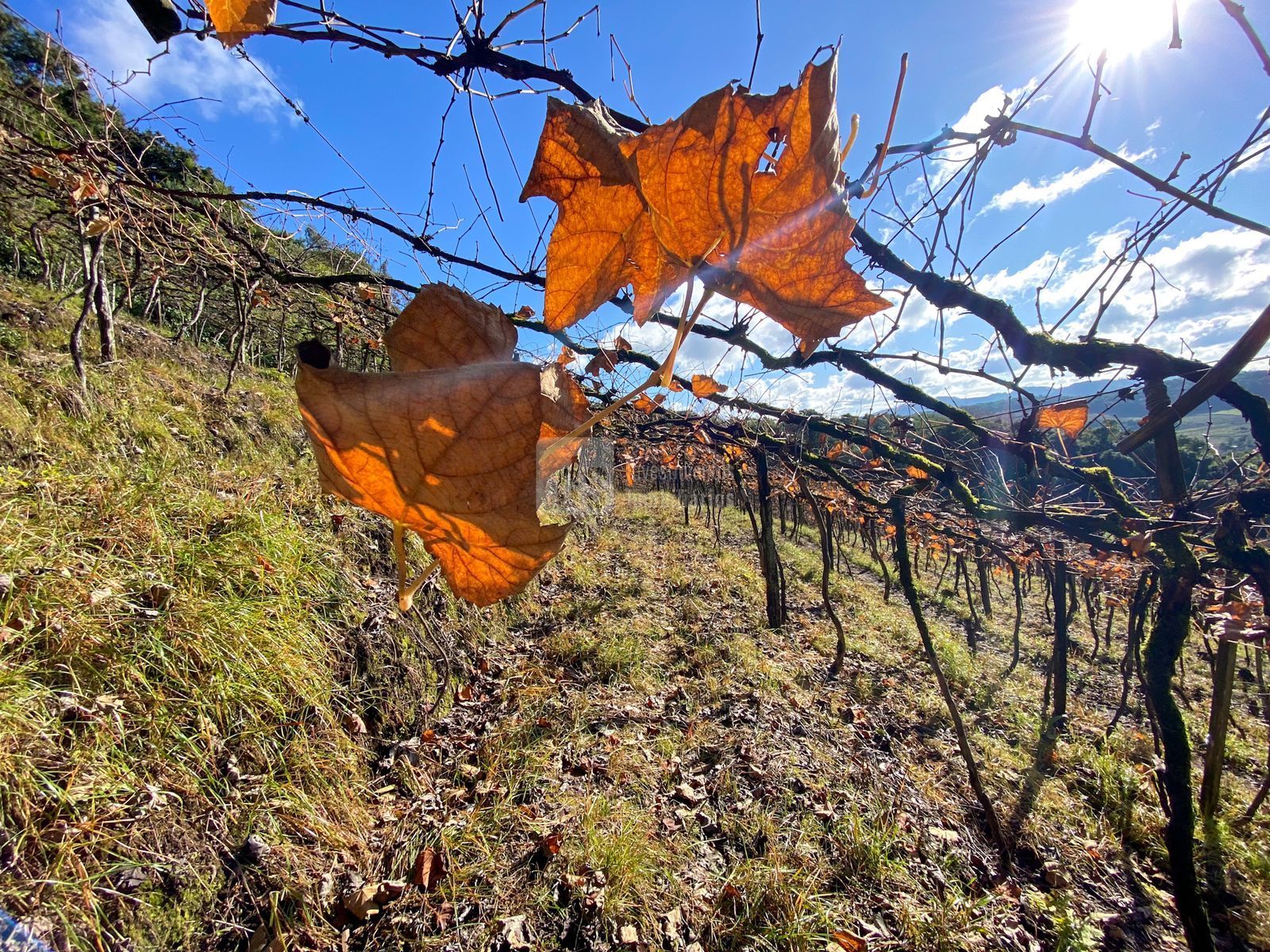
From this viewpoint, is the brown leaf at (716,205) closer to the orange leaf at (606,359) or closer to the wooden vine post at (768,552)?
the orange leaf at (606,359)

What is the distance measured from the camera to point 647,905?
2668mm

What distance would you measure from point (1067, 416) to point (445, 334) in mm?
2316

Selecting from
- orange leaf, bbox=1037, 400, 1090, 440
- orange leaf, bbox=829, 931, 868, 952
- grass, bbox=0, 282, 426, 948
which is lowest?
orange leaf, bbox=829, 931, 868, 952

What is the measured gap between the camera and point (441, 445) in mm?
260

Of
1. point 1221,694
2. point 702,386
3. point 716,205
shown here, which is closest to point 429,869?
point 702,386

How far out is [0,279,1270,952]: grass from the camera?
205 cm

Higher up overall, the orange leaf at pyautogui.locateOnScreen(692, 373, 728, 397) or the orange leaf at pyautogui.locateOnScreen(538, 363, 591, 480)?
the orange leaf at pyautogui.locateOnScreen(692, 373, 728, 397)

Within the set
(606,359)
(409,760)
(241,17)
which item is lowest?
(409,760)

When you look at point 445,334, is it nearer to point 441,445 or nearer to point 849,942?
point 441,445

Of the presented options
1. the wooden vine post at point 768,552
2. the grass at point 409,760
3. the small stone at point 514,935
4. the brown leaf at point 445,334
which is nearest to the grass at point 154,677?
the grass at point 409,760

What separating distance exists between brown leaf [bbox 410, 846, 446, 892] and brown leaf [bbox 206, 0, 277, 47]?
10.7 feet

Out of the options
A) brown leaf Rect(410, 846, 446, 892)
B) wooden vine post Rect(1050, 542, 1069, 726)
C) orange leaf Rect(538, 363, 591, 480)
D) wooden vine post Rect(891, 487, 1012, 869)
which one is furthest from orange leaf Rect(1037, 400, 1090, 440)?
wooden vine post Rect(1050, 542, 1069, 726)

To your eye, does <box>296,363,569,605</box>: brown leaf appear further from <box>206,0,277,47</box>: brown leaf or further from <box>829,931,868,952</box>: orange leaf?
<box>829,931,868,952</box>: orange leaf

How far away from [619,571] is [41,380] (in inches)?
268
